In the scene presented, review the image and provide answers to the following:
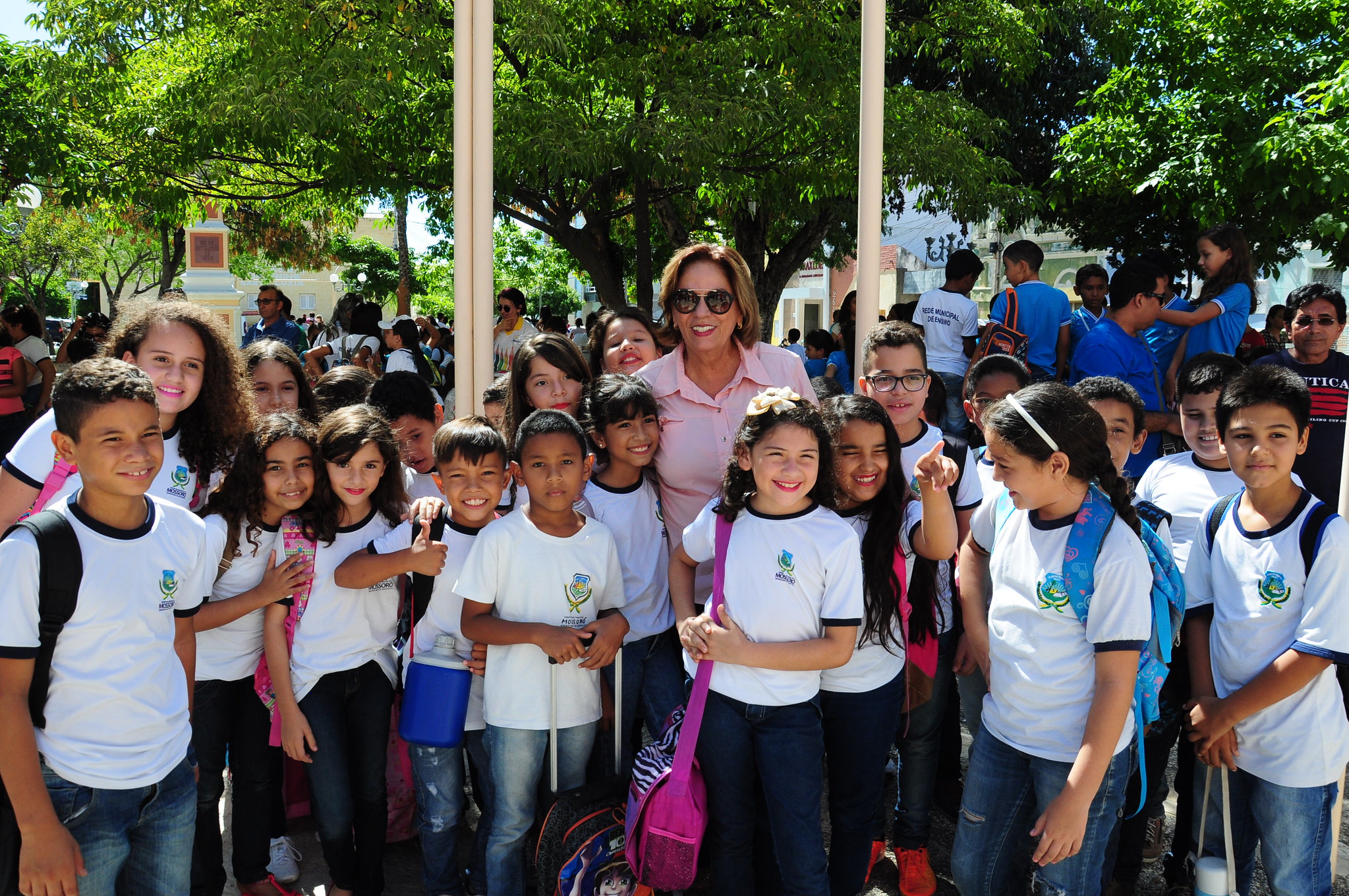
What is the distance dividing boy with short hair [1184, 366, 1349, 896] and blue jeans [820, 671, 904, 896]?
0.81 meters

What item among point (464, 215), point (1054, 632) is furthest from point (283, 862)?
point (1054, 632)

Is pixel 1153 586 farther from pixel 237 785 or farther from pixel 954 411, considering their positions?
pixel 954 411

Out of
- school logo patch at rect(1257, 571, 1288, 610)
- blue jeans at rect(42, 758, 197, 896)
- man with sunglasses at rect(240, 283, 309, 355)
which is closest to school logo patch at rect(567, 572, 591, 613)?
blue jeans at rect(42, 758, 197, 896)

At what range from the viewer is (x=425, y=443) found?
11.9 feet

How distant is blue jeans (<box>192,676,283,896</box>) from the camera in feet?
9.35

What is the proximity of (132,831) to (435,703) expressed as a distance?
80 cm

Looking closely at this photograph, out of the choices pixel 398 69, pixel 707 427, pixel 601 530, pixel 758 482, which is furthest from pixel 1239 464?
pixel 398 69

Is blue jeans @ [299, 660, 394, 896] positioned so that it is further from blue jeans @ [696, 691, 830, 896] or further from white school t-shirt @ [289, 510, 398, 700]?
blue jeans @ [696, 691, 830, 896]

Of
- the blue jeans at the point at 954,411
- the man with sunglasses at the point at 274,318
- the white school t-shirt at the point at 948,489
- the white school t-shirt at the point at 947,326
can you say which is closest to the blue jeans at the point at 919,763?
the white school t-shirt at the point at 948,489

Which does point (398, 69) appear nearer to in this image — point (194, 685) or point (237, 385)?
point (237, 385)

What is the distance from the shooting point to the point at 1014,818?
2418mm

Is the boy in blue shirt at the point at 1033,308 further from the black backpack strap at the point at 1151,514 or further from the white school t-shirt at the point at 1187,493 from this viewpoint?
the black backpack strap at the point at 1151,514

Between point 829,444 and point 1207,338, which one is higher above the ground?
point 1207,338

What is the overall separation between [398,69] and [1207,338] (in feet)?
17.1
